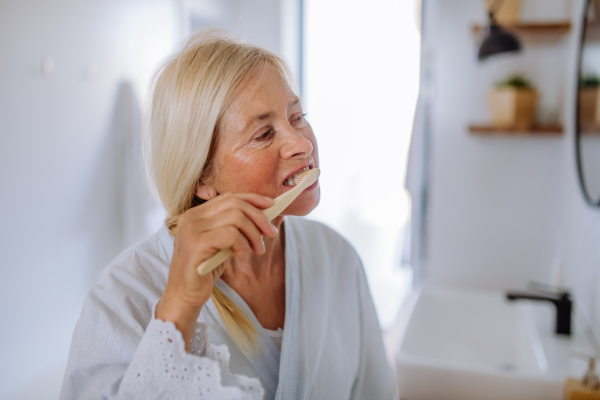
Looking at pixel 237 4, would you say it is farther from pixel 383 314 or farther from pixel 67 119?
pixel 383 314

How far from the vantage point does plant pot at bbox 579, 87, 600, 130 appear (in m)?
1.23

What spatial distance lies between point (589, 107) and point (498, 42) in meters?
0.49

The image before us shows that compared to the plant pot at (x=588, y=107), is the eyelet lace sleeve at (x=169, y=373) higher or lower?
lower

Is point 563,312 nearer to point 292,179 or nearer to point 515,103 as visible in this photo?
point 515,103

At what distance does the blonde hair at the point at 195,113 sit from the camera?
0.86 m

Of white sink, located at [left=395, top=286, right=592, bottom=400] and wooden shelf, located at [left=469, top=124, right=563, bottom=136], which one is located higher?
wooden shelf, located at [left=469, top=124, right=563, bottom=136]

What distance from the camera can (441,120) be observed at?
2.18 metres

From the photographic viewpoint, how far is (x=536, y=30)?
6.14ft

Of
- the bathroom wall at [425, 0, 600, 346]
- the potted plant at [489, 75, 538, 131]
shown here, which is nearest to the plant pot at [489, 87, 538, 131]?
the potted plant at [489, 75, 538, 131]

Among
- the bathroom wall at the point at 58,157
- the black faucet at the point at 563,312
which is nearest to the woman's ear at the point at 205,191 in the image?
the bathroom wall at the point at 58,157

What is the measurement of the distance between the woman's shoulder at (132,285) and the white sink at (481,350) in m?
0.74

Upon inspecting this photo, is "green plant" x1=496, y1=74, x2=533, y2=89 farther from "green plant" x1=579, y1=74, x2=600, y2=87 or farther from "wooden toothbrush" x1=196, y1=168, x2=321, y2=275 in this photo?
"wooden toothbrush" x1=196, y1=168, x2=321, y2=275

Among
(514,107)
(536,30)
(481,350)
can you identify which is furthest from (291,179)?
(536,30)

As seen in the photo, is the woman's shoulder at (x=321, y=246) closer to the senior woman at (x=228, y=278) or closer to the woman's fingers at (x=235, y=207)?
the senior woman at (x=228, y=278)
